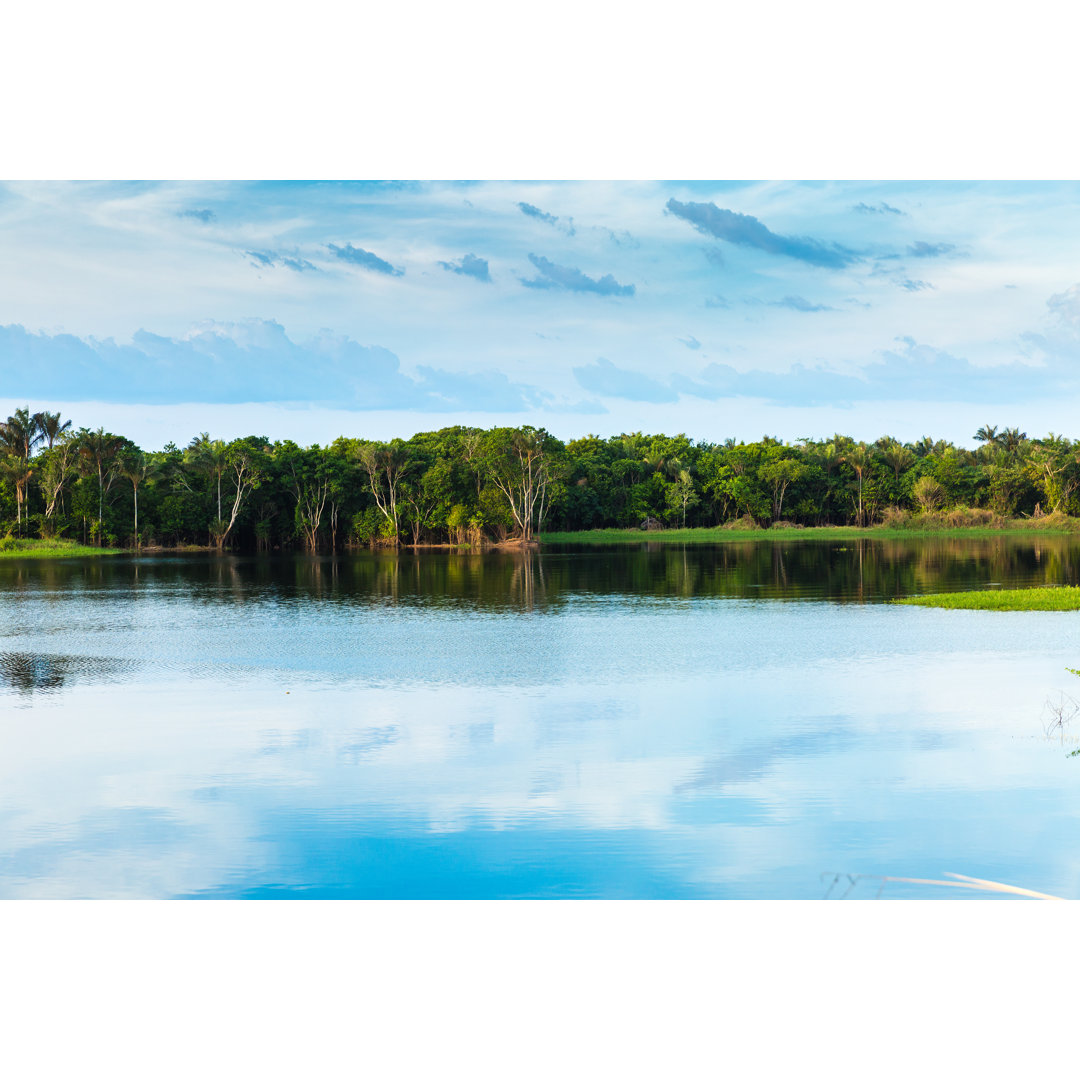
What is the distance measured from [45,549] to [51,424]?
29.6 ft

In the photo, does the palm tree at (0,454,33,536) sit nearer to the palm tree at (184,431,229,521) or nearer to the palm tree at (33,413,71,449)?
the palm tree at (33,413,71,449)

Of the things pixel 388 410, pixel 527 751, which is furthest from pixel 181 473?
pixel 527 751

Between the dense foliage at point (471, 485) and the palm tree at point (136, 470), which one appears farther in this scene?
the dense foliage at point (471, 485)

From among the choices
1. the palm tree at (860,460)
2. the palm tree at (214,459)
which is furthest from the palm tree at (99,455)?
the palm tree at (860,460)

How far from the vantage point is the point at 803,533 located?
75125mm

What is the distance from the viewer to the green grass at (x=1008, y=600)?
2275 centimetres

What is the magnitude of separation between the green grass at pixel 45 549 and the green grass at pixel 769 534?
29123mm

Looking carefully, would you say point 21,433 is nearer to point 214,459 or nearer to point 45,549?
point 45,549

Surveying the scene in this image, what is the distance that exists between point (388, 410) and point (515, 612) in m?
51.2

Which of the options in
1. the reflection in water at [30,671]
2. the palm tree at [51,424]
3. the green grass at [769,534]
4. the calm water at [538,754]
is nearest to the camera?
the calm water at [538,754]

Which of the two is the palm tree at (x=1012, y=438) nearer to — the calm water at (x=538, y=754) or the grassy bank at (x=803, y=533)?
the grassy bank at (x=803, y=533)

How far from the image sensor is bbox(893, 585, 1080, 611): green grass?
22.8 metres

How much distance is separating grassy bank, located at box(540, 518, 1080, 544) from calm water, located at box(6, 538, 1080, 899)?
4658 centimetres

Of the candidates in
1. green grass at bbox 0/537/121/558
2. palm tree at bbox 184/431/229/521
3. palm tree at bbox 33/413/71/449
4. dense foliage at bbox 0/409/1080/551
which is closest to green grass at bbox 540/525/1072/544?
dense foliage at bbox 0/409/1080/551
